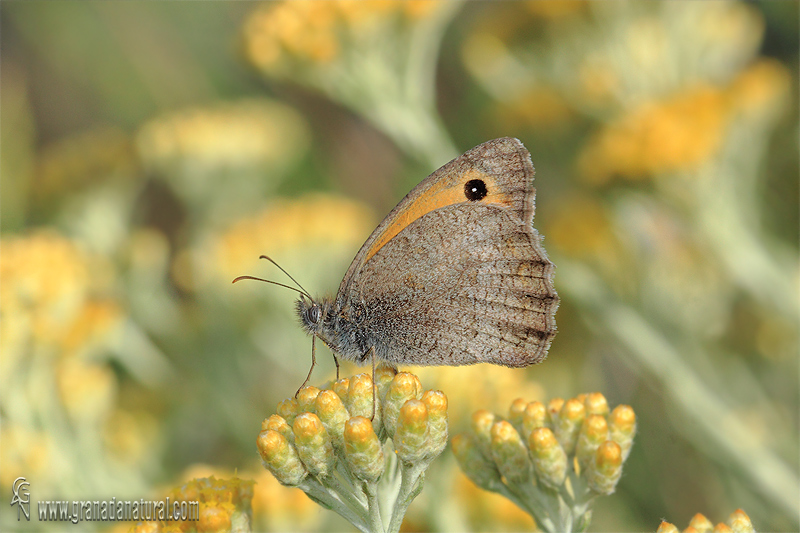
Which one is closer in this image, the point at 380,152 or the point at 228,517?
the point at 228,517

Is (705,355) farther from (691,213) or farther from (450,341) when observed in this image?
(450,341)

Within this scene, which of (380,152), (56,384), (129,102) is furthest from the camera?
(380,152)

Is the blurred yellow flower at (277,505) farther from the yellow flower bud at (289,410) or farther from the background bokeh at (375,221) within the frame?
the yellow flower bud at (289,410)

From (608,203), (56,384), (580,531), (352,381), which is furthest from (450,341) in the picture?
(56,384)

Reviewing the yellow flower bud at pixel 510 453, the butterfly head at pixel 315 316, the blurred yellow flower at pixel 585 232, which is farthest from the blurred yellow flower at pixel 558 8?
the yellow flower bud at pixel 510 453

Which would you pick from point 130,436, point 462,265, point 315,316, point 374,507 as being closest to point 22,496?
point 130,436

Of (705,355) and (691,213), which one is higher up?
(691,213)
